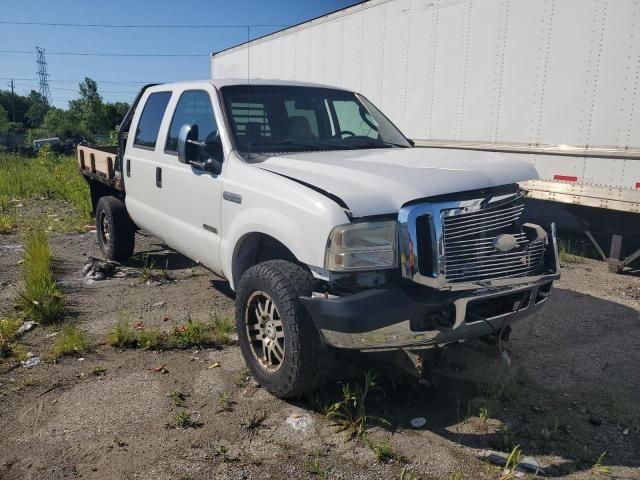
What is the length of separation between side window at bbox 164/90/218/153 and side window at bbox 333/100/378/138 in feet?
3.69

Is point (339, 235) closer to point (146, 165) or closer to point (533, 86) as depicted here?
point (146, 165)

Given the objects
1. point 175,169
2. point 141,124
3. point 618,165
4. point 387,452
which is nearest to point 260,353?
point 387,452

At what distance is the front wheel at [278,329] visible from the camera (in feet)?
10.2

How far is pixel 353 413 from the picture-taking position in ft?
10.9

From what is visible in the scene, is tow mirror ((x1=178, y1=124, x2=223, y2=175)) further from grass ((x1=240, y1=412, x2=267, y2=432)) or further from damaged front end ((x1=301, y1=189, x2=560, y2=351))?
grass ((x1=240, y1=412, x2=267, y2=432))

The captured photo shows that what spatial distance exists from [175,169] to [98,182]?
3.28 metres

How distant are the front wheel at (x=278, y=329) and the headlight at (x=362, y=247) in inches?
12.1

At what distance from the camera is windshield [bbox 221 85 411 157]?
4172 millimetres

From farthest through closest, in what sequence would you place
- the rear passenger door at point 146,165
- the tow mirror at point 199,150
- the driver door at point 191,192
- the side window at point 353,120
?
1. the rear passenger door at point 146,165
2. the side window at point 353,120
3. the driver door at point 191,192
4. the tow mirror at point 199,150

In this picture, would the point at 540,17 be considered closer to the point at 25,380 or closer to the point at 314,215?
the point at 314,215

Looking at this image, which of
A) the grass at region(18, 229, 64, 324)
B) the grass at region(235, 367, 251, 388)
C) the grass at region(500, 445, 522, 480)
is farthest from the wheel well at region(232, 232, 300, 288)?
the grass at region(18, 229, 64, 324)

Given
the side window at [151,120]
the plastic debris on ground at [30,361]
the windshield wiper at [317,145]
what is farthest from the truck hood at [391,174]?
the plastic debris on ground at [30,361]

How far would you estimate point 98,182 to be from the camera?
7402 millimetres

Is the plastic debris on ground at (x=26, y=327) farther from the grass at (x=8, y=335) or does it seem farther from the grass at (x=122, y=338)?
the grass at (x=122, y=338)
